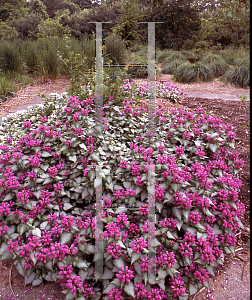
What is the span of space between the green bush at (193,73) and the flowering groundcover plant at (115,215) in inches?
169

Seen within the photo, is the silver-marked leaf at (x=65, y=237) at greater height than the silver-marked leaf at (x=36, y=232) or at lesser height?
lesser

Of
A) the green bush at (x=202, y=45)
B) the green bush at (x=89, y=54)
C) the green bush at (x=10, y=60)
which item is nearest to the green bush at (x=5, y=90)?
the green bush at (x=10, y=60)

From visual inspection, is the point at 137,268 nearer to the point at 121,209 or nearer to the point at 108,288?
the point at 108,288

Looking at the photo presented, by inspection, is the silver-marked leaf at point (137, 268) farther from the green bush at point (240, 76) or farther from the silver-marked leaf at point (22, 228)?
the green bush at point (240, 76)

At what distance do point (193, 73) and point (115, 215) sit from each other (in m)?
5.35

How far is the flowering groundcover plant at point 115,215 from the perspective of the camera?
4.36 feet

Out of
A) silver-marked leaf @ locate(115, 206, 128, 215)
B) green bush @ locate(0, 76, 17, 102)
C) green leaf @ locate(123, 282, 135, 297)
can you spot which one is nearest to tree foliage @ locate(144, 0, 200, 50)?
green bush @ locate(0, 76, 17, 102)

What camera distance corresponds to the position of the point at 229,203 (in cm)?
162

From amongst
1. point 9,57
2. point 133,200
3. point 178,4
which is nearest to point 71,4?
point 178,4

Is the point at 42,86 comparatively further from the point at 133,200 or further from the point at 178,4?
the point at 178,4

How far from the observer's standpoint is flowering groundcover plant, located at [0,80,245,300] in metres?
1.33

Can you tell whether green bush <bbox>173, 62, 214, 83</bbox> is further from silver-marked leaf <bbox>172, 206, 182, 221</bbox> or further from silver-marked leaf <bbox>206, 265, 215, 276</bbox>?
silver-marked leaf <bbox>206, 265, 215, 276</bbox>

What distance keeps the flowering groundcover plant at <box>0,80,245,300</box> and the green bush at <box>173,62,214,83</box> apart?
4302 millimetres

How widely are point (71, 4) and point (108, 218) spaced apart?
1991 cm
